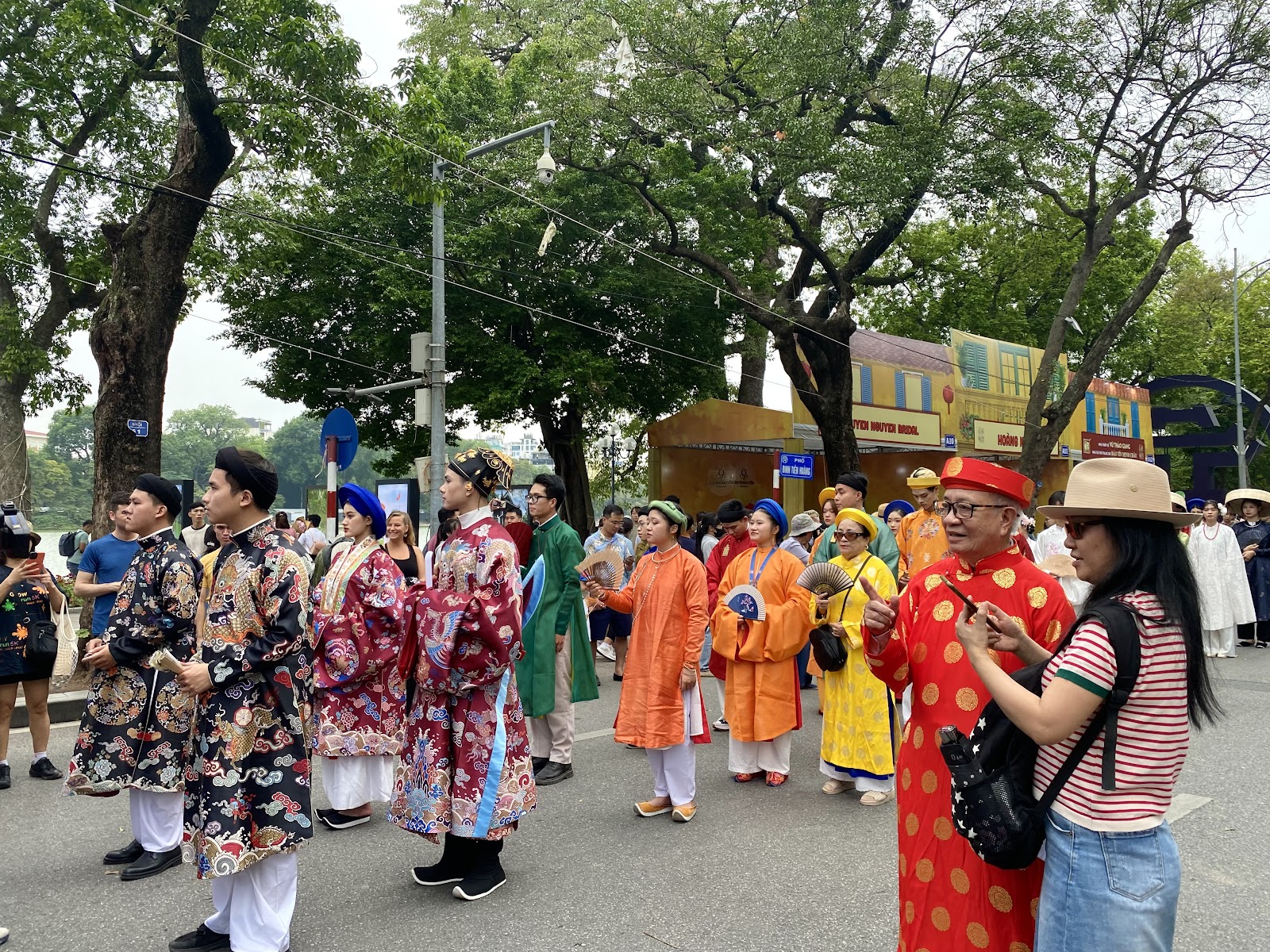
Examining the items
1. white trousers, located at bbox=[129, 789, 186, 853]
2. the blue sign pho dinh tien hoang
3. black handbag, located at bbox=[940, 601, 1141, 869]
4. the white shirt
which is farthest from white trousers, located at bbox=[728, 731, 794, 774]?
the blue sign pho dinh tien hoang

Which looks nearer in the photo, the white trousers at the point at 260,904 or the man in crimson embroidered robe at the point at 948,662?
the man in crimson embroidered robe at the point at 948,662

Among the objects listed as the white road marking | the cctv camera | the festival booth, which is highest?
the cctv camera

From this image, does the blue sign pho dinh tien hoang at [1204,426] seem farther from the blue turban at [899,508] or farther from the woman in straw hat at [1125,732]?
the woman in straw hat at [1125,732]

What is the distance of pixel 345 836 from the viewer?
5.07 m

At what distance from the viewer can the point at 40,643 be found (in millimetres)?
5848

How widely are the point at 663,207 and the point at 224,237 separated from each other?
8.49 metres

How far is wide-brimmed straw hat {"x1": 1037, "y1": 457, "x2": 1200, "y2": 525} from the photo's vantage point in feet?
6.97

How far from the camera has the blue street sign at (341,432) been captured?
1149 cm

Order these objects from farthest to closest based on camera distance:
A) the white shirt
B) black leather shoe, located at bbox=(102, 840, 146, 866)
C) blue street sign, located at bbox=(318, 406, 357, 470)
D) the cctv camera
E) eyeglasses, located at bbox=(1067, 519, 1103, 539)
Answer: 1. the cctv camera
2. the white shirt
3. blue street sign, located at bbox=(318, 406, 357, 470)
4. black leather shoe, located at bbox=(102, 840, 146, 866)
5. eyeglasses, located at bbox=(1067, 519, 1103, 539)

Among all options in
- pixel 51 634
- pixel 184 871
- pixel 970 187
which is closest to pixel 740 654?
pixel 184 871

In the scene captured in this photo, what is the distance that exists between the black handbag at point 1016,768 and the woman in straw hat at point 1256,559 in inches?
485

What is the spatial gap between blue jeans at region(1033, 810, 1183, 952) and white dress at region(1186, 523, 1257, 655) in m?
11.4

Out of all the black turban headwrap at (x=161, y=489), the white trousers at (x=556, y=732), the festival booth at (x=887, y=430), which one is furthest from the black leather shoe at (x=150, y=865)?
the festival booth at (x=887, y=430)

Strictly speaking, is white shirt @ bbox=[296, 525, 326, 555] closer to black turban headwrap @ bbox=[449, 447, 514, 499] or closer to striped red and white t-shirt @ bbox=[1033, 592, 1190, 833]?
black turban headwrap @ bbox=[449, 447, 514, 499]
